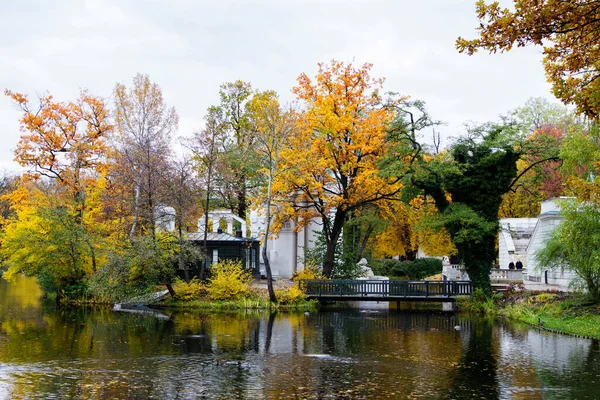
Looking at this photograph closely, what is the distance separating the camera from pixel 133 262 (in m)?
33.1

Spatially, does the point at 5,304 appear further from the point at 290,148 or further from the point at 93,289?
the point at 290,148

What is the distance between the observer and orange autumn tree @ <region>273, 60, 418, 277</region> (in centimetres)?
3559

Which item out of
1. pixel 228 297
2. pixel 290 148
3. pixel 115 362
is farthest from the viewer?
pixel 290 148

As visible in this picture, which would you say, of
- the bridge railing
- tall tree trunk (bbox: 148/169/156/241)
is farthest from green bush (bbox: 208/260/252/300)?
tall tree trunk (bbox: 148/169/156/241)

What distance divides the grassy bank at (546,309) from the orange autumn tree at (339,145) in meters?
8.06

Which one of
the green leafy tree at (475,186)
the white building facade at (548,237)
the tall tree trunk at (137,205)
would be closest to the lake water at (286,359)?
the green leafy tree at (475,186)

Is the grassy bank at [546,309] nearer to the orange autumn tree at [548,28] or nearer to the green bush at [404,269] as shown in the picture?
the orange autumn tree at [548,28]

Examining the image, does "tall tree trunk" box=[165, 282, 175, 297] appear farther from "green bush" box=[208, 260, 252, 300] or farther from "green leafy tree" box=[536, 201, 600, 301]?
"green leafy tree" box=[536, 201, 600, 301]

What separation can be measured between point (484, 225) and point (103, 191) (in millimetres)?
23489

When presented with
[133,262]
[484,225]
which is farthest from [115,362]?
[484,225]

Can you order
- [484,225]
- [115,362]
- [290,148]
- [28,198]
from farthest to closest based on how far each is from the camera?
[28,198], [290,148], [484,225], [115,362]

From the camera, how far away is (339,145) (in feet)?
120

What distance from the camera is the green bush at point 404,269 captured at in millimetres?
50719

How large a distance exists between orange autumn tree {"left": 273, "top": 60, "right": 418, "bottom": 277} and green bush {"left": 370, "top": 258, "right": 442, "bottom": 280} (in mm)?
14488
